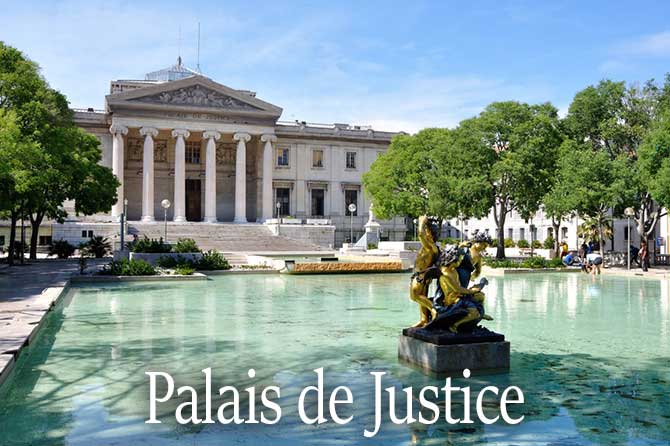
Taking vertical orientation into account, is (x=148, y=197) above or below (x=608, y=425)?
above

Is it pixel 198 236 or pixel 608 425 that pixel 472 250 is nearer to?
pixel 608 425

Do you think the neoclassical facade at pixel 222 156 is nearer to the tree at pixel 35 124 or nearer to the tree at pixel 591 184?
the tree at pixel 35 124

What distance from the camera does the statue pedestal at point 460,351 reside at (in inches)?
314

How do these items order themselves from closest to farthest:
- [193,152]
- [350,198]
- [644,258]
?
[644,258]
[193,152]
[350,198]

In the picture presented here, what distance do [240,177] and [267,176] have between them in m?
2.64

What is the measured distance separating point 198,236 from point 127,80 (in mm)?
29323

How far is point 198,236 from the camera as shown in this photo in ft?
162

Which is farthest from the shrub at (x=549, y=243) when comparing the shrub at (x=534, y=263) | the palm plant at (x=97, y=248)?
the palm plant at (x=97, y=248)

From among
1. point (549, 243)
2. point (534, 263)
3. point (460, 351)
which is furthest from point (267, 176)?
point (460, 351)

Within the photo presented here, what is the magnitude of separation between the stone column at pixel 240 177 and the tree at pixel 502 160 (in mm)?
25433

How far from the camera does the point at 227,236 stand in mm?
51094

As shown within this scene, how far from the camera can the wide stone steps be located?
47562 mm

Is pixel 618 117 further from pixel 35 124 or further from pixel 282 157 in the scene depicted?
pixel 282 157

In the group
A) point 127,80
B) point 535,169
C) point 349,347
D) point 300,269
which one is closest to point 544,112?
point 535,169
